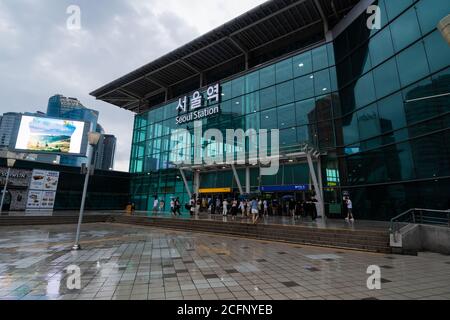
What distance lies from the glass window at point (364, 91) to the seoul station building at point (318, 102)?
0.08 meters

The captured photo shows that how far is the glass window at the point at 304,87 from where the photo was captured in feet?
69.6

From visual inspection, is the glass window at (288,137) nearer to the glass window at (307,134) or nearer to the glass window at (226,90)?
the glass window at (307,134)

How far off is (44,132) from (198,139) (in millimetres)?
19633

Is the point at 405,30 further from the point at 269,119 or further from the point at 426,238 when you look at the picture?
the point at 426,238

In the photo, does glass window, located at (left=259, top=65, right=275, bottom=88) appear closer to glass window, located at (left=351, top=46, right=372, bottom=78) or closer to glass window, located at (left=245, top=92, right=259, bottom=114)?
glass window, located at (left=245, top=92, right=259, bottom=114)

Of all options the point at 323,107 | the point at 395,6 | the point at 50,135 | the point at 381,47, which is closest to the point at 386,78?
the point at 381,47

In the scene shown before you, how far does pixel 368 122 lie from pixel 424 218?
7374 mm

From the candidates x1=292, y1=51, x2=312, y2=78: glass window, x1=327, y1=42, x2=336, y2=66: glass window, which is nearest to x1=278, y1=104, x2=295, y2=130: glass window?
x1=292, y1=51, x2=312, y2=78: glass window

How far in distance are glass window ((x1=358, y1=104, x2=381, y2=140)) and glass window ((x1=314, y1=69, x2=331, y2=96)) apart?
401 cm

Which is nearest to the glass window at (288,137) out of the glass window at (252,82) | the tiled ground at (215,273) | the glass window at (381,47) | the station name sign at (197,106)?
the glass window at (252,82)

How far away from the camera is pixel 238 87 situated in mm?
26578

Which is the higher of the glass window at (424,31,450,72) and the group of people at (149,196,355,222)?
the glass window at (424,31,450,72)

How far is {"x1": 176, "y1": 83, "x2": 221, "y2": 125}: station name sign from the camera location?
2778 centimetres
